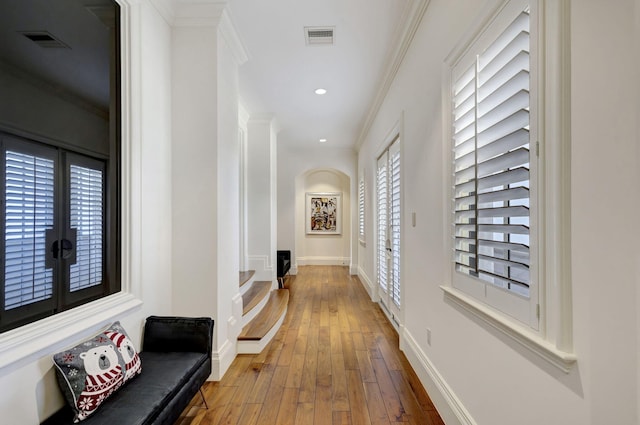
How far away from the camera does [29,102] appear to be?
131cm

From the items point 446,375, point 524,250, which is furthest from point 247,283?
point 524,250

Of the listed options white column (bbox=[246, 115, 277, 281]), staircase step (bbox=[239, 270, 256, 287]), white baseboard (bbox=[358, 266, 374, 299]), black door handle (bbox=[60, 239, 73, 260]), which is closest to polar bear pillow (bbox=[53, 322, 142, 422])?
black door handle (bbox=[60, 239, 73, 260])

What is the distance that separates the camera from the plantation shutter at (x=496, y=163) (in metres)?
1.15

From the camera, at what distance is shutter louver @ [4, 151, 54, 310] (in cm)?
124

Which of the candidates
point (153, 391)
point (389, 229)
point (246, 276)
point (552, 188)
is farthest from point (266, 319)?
point (552, 188)

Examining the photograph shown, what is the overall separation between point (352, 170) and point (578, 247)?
6201 mm

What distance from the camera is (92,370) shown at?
137 cm

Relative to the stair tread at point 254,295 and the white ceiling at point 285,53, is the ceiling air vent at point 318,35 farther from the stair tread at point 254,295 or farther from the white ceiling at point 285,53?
the stair tread at point 254,295

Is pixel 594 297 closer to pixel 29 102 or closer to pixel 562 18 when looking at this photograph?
pixel 562 18

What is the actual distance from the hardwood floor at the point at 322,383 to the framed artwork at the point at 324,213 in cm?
405

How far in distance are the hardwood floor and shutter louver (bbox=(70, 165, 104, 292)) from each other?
1.08 m

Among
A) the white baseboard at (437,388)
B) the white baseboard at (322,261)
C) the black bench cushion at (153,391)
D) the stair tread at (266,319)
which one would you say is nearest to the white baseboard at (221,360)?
the stair tread at (266,319)

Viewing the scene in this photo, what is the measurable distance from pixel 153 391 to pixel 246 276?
9.14 feet

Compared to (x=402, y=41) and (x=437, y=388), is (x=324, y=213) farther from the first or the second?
(x=437, y=388)
